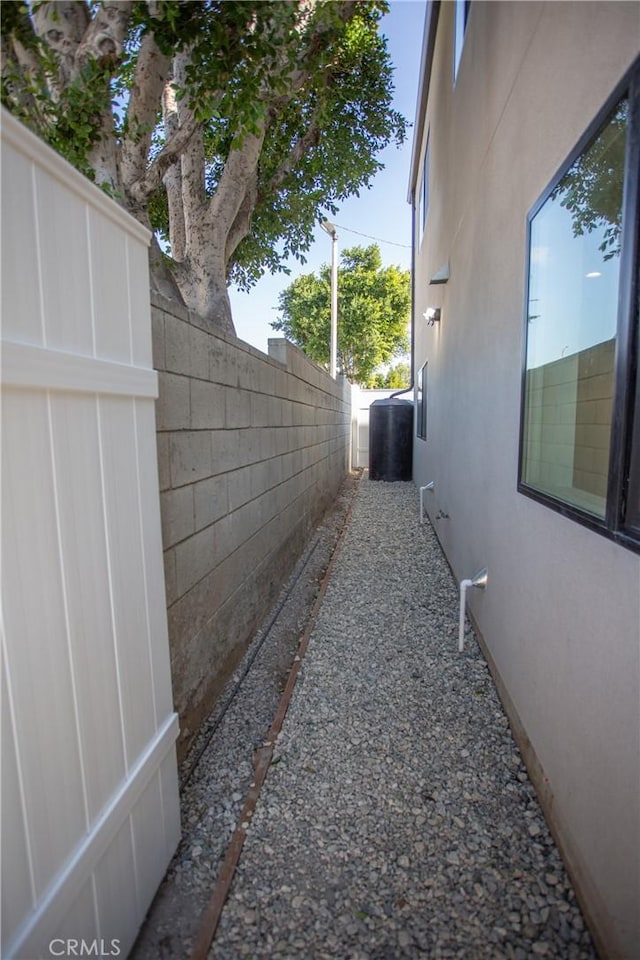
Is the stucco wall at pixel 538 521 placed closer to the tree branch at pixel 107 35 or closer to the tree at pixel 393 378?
the tree branch at pixel 107 35

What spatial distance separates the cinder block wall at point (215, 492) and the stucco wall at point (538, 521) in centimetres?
132

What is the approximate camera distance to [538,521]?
1.70 meters

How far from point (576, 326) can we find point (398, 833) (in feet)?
5.47

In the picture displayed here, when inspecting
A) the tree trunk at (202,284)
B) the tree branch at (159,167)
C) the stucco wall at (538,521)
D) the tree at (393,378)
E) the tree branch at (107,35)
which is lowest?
the stucco wall at (538,521)

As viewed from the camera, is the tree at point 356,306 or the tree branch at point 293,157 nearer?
the tree branch at point 293,157

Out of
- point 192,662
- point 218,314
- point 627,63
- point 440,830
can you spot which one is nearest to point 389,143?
point 218,314

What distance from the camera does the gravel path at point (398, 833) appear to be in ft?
3.88

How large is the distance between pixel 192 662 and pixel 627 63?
2.26 meters

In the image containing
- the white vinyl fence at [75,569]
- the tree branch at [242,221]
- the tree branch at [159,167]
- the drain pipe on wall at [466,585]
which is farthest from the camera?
the tree branch at [242,221]

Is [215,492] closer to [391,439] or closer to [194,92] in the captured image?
[194,92]

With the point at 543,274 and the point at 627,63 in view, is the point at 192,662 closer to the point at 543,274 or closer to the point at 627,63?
the point at 543,274

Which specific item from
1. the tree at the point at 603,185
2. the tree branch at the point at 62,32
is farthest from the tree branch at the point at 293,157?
the tree at the point at 603,185

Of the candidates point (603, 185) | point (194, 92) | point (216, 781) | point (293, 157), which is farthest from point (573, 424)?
point (293, 157)

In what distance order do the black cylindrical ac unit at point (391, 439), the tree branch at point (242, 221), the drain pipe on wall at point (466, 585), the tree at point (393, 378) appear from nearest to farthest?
1. the drain pipe on wall at point (466, 585)
2. the tree branch at point (242, 221)
3. the black cylindrical ac unit at point (391, 439)
4. the tree at point (393, 378)
